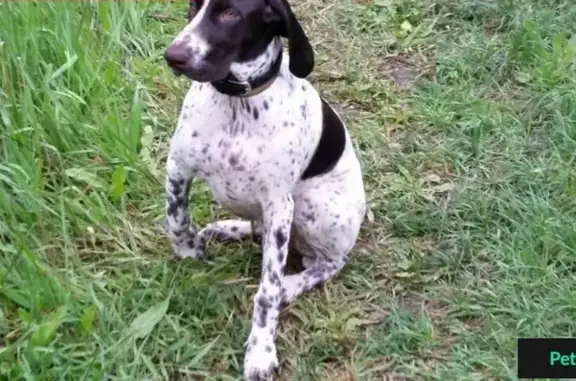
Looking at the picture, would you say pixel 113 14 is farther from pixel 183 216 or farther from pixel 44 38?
pixel 183 216

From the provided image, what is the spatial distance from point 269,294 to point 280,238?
181 millimetres

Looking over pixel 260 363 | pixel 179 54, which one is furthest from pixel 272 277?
pixel 179 54

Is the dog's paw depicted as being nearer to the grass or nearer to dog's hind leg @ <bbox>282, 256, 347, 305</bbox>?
the grass

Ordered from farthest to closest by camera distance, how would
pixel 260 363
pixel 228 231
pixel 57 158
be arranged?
pixel 57 158, pixel 228 231, pixel 260 363

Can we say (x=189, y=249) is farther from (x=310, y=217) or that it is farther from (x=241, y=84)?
(x=241, y=84)

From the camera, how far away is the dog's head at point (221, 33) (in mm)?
2678

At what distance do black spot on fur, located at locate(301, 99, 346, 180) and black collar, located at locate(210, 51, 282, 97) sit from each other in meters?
0.35

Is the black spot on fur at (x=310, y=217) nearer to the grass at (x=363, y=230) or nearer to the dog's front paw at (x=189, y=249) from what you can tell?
the grass at (x=363, y=230)

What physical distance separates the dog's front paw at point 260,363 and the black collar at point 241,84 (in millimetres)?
820

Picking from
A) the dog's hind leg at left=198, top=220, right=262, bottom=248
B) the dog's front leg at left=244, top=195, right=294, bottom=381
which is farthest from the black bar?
the dog's hind leg at left=198, top=220, right=262, bottom=248

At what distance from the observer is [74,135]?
386 cm

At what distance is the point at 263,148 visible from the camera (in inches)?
116

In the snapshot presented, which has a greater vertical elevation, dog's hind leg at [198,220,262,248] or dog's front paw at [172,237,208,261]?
dog's front paw at [172,237,208,261]

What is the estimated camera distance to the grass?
3.17m
